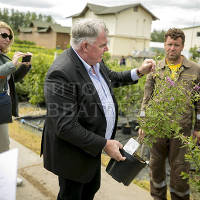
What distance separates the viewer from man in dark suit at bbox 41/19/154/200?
192 centimetres

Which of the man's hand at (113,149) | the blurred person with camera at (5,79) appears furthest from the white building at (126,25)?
the man's hand at (113,149)

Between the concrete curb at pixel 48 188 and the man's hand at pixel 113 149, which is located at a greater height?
the man's hand at pixel 113 149

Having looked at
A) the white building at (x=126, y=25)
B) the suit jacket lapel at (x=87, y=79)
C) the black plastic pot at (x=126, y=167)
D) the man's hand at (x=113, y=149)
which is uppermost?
the white building at (x=126, y=25)

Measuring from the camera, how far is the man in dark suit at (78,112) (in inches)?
75.7

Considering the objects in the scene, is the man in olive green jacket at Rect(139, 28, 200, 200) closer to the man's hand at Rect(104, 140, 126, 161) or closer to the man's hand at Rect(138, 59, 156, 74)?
the man's hand at Rect(138, 59, 156, 74)

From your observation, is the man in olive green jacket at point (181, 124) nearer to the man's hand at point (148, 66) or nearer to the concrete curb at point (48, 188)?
the man's hand at point (148, 66)

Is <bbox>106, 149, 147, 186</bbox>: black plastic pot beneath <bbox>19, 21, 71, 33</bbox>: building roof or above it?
beneath

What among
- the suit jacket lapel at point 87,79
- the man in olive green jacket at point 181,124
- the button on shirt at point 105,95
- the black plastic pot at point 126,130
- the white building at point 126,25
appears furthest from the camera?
the white building at point 126,25

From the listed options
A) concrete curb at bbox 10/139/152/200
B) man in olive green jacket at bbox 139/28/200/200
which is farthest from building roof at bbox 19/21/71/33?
man in olive green jacket at bbox 139/28/200/200

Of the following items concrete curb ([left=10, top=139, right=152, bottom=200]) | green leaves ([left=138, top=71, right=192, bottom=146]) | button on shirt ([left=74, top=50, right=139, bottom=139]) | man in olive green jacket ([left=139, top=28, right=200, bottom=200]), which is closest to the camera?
button on shirt ([left=74, top=50, right=139, bottom=139])

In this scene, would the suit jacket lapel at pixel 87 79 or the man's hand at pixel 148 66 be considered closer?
the suit jacket lapel at pixel 87 79

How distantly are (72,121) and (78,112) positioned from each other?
0.12 metres

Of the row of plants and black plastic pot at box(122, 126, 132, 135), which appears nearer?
the row of plants

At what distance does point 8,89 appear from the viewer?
10.4ft
